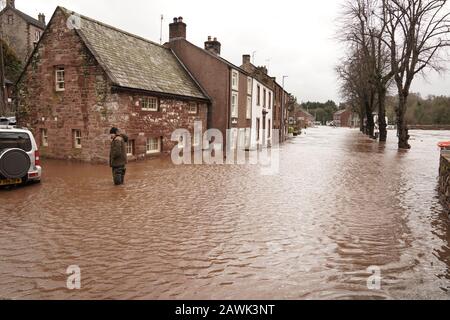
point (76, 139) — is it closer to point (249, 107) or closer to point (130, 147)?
point (130, 147)

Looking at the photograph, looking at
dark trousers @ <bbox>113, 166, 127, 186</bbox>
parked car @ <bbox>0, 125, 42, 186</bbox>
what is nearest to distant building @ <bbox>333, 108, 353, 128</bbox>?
dark trousers @ <bbox>113, 166, 127, 186</bbox>

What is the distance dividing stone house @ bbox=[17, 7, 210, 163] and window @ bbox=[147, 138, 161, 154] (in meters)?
0.06

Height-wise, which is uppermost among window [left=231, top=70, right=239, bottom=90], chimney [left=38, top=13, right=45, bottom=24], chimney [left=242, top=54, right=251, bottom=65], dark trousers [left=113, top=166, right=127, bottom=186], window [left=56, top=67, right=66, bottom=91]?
chimney [left=38, top=13, right=45, bottom=24]

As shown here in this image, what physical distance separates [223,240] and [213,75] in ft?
69.7

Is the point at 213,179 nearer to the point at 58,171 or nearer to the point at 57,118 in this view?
the point at 58,171

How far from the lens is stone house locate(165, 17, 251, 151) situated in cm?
2608

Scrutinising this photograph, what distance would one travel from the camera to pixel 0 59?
25344mm

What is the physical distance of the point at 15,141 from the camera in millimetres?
10469

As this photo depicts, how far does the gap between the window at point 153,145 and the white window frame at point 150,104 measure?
1762 mm

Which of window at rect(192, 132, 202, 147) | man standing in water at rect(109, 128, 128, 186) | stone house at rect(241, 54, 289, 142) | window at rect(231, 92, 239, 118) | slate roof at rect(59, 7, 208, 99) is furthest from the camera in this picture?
stone house at rect(241, 54, 289, 142)

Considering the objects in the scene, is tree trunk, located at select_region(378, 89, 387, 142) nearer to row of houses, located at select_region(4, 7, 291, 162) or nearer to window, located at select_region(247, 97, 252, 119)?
window, located at select_region(247, 97, 252, 119)

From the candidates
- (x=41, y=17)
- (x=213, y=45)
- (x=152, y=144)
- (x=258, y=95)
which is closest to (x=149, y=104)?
(x=152, y=144)

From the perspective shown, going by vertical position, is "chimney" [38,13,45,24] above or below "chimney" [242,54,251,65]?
above
